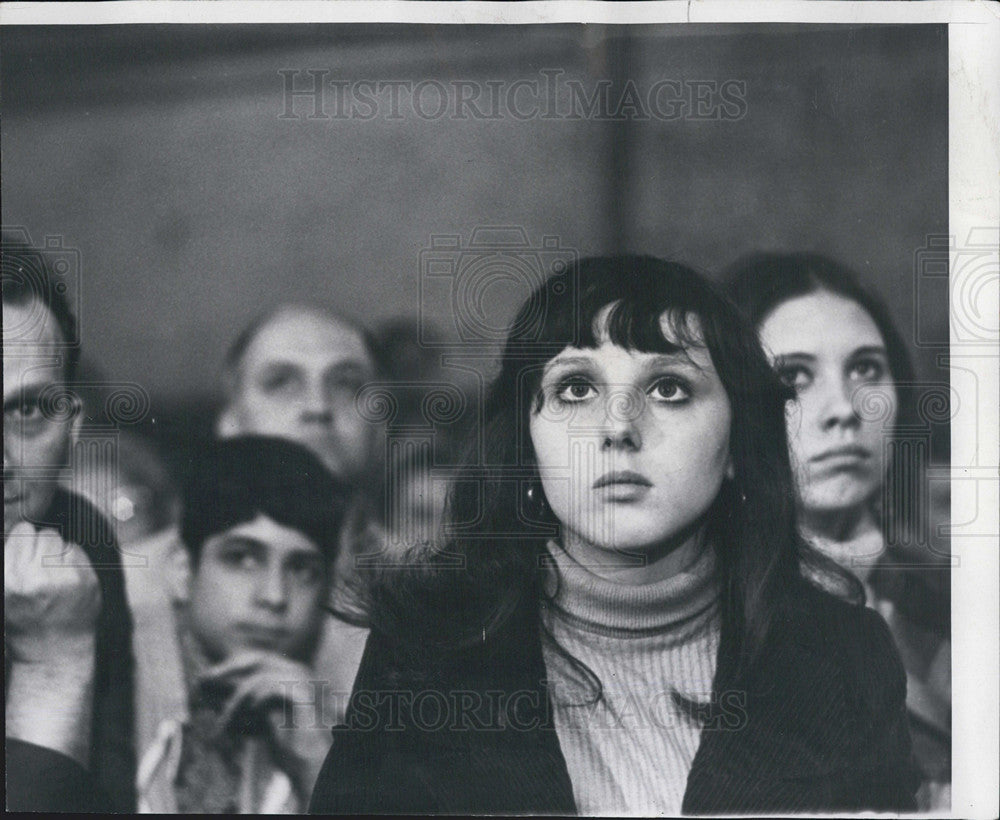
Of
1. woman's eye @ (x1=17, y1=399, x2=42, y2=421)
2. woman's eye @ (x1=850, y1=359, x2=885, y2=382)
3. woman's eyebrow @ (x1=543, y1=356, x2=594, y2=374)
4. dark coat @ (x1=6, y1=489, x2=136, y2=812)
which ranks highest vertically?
woman's eye @ (x1=850, y1=359, x2=885, y2=382)

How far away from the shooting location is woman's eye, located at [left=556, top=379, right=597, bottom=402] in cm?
359

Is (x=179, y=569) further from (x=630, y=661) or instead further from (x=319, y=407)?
(x=630, y=661)

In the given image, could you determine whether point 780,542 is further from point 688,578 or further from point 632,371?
point 632,371

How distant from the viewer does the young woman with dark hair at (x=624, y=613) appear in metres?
3.59

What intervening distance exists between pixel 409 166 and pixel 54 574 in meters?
1.55

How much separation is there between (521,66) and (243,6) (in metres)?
0.81

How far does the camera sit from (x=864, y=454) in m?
3.63

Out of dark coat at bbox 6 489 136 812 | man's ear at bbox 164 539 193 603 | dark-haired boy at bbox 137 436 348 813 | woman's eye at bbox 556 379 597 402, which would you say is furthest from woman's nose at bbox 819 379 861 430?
dark coat at bbox 6 489 136 812

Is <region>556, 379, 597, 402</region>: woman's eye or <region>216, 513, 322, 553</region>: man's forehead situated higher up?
<region>556, 379, 597, 402</region>: woman's eye

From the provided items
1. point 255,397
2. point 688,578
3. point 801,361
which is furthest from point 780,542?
point 255,397

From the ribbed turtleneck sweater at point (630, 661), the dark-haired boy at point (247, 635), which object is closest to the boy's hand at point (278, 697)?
the dark-haired boy at point (247, 635)

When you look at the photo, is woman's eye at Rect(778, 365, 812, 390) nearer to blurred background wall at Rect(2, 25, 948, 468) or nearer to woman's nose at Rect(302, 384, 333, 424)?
blurred background wall at Rect(2, 25, 948, 468)

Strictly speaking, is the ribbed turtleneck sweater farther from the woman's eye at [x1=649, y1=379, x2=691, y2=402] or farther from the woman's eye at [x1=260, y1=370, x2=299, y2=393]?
the woman's eye at [x1=260, y1=370, x2=299, y2=393]

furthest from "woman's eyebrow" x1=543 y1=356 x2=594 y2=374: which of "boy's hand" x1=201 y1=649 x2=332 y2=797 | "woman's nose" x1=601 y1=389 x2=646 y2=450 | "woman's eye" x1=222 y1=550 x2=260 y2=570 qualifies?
"boy's hand" x1=201 y1=649 x2=332 y2=797
